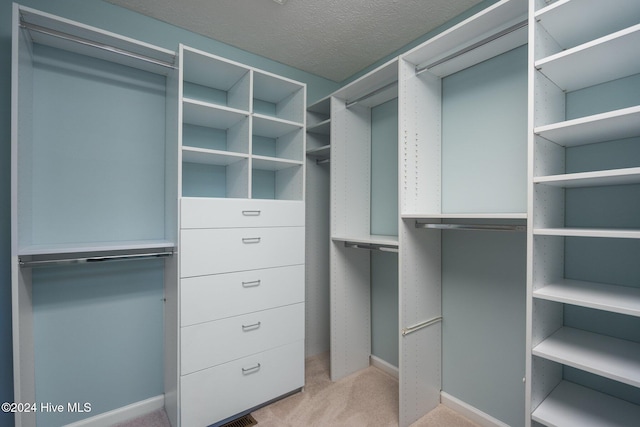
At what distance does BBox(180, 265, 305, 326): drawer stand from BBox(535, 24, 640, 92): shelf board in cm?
180

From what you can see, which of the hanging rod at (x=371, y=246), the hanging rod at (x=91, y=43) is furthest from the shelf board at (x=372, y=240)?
the hanging rod at (x=91, y=43)

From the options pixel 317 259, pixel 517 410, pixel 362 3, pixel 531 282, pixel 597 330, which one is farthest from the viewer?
pixel 317 259

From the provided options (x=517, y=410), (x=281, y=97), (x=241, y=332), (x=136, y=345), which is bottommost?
(x=517, y=410)

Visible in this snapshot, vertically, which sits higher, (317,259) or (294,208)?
(294,208)

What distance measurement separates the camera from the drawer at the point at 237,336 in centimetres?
171

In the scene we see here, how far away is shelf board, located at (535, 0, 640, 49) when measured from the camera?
112 centimetres

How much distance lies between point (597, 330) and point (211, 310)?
6.62ft

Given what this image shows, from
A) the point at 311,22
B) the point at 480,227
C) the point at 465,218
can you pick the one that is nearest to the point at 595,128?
the point at 480,227

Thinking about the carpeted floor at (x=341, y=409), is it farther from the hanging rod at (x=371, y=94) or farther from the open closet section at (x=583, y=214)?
the hanging rod at (x=371, y=94)

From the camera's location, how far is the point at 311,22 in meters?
2.04

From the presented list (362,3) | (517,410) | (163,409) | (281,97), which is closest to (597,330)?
(517,410)

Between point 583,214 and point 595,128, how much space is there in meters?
0.48

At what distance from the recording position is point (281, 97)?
2.47 meters

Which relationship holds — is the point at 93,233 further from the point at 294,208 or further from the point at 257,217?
the point at 294,208
